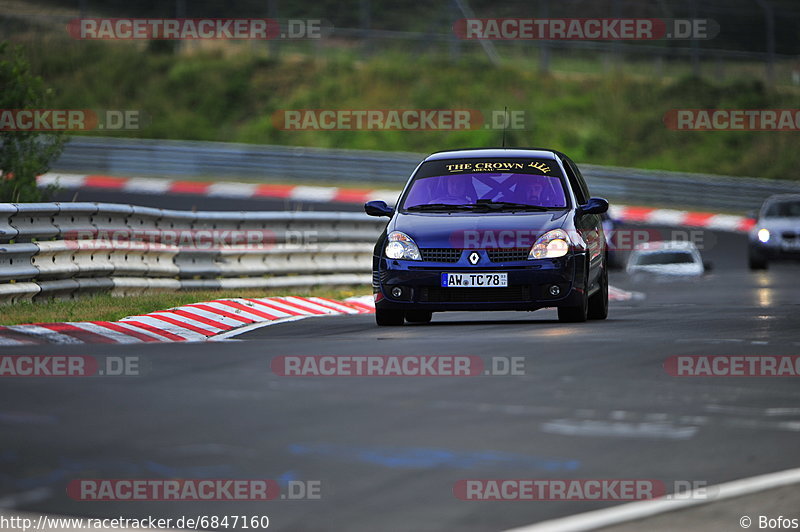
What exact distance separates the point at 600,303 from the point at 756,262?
15.6m

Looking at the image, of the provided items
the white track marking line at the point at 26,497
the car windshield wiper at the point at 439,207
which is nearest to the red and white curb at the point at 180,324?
the car windshield wiper at the point at 439,207

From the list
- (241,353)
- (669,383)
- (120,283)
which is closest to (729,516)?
(669,383)

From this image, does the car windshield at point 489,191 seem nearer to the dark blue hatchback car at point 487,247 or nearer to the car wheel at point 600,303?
the dark blue hatchback car at point 487,247

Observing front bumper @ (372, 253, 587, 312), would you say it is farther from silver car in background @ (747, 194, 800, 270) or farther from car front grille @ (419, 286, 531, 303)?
silver car in background @ (747, 194, 800, 270)

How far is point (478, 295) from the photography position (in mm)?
12984

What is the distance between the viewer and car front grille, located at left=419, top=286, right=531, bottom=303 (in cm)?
1298

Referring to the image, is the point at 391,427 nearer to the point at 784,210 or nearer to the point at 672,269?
the point at 672,269

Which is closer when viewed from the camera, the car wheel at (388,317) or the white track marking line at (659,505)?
the white track marking line at (659,505)

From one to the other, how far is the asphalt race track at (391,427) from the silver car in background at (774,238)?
18248 millimetres

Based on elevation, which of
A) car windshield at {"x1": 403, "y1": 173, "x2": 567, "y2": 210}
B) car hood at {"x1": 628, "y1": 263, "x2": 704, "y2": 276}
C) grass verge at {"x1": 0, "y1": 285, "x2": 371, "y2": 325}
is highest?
car windshield at {"x1": 403, "y1": 173, "x2": 567, "y2": 210}

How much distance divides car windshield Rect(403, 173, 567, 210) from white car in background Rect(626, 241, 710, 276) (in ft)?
50.4

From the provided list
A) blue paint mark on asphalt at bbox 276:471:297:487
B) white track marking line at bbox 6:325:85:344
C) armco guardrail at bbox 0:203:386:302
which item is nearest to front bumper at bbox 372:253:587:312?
white track marking line at bbox 6:325:85:344

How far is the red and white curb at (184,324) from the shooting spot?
11527 mm

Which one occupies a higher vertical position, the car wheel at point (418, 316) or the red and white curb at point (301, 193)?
the red and white curb at point (301, 193)
